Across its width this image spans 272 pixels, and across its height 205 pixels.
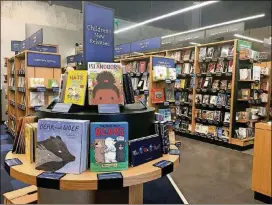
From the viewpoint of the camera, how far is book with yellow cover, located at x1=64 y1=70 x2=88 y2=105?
1365 millimetres

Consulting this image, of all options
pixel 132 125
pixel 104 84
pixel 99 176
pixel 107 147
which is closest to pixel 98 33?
pixel 104 84

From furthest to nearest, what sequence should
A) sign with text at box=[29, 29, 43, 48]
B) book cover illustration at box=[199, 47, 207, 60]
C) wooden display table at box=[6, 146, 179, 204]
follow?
book cover illustration at box=[199, 47, 207, 60], sign with text at box=[29, 29, 43, 48], wooden display table at box=[6, 146, 179, 204]

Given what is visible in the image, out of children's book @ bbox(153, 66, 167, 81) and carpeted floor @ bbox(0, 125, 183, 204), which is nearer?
carpeted floor @ bbox(0, 125, 183, 204)

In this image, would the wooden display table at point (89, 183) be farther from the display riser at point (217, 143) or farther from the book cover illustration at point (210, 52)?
the book cover illustration at point (210, 52)

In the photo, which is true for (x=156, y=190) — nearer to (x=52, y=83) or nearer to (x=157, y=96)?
(x=157, y=96)

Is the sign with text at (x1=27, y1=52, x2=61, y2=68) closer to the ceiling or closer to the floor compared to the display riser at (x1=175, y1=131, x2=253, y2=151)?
closer to the ceiling

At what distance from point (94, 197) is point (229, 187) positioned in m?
2.14

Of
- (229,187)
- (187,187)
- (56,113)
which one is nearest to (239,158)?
(229,187)

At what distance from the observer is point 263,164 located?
2662 millimetres

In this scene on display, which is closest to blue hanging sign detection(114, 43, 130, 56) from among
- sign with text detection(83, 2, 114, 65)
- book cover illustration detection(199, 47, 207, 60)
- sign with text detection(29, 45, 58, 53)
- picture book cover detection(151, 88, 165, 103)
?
sign with text detection(29, 45, 58, 53)

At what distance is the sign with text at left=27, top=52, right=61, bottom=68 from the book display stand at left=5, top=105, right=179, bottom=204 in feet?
11.8

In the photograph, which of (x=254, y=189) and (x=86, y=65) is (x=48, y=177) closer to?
(x=86, y=65)

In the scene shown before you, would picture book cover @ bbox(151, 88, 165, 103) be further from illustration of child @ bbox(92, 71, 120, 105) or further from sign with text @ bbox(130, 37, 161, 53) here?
illustration of child @ bbox(92, 71, 120, 105)

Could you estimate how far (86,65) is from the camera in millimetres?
1475
